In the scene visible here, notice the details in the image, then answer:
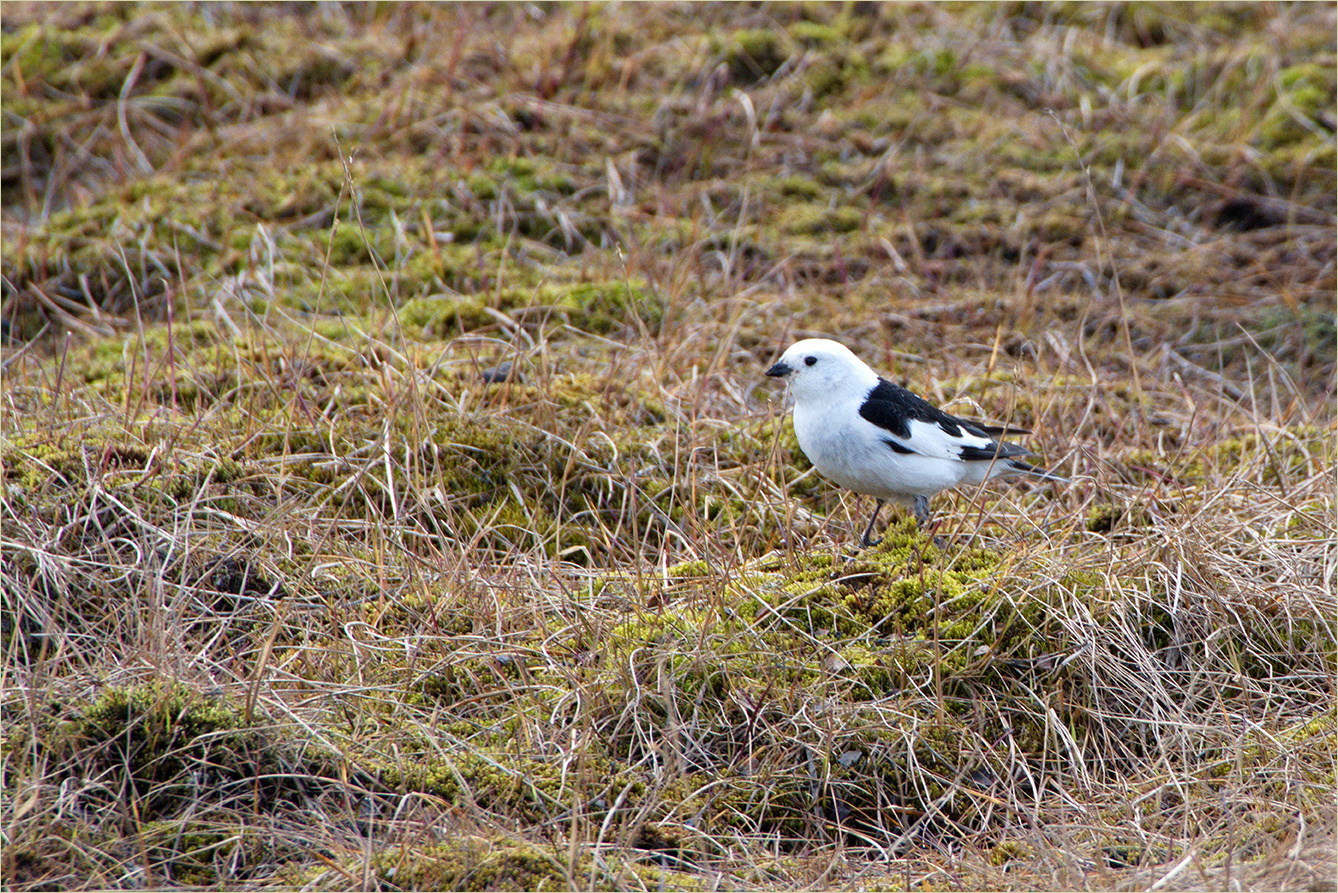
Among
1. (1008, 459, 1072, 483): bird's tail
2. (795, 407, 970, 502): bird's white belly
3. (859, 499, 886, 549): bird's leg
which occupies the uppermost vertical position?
(795, 407, 970, 502): bird's white belly

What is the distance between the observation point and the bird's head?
4406 millimetres

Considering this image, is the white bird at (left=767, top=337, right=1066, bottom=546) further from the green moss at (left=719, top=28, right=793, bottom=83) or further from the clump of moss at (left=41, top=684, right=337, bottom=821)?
the green moss at (left=719, top=28, right=793, bottom=83)

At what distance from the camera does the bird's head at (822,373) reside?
14.5ft

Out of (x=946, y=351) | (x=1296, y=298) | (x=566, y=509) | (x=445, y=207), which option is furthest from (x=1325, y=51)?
(x=566, y=509)

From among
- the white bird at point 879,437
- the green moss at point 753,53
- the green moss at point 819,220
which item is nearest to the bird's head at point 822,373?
the white bird at point 879,437

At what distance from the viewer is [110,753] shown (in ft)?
9.46

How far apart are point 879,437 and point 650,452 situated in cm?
106

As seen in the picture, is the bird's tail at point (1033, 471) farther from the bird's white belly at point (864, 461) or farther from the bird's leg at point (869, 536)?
the bird's leg at point (869, 536)

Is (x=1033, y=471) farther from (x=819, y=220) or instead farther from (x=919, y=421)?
(x=819, y=220)

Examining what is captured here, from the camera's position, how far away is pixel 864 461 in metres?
4.12

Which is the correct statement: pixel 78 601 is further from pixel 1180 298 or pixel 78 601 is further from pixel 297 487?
pixel 1180 298

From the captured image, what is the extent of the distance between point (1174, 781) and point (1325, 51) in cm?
702

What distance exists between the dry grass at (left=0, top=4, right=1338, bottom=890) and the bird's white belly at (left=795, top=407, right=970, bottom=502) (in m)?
0.26

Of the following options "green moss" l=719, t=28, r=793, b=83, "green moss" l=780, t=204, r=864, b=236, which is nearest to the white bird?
"green moss" l=780, t=204, r=864, b=236
